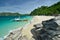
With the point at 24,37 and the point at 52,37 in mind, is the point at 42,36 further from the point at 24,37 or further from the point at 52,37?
the point at 24,37

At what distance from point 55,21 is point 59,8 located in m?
83.9

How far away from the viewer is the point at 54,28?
10375mm

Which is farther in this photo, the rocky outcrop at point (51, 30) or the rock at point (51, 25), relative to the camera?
the rock at point (51, 25)

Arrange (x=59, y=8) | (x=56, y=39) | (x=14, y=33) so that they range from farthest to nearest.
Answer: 1. (x=59, y=8)
2. (x=14, y=33)
3. (x=56, y=39)

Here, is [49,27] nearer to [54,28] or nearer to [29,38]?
[54,28]

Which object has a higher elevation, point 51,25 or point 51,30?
point 51,25

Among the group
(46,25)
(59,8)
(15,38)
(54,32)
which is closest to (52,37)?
(54,32)

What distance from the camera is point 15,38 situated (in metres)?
17.1

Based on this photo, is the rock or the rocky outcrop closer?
the rocky outcrop

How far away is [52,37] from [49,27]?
2.21ft

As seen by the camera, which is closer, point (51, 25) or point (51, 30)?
point (51, 30)

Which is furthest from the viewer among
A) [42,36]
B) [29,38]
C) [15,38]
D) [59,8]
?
[59,8]

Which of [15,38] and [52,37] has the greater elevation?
[52,37]

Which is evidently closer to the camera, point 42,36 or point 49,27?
point 49,27
